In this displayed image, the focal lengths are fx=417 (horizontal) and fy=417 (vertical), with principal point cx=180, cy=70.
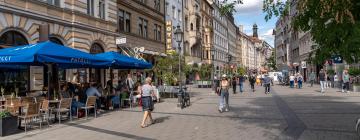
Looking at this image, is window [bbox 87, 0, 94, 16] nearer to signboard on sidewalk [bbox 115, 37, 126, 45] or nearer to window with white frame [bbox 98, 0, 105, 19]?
window with white frame [bbox 98, 0, 105, 19]

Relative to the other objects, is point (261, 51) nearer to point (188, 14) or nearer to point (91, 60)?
point (188, 14)

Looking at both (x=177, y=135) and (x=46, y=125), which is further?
(x=46, y=125)

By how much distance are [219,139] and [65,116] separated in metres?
7.63

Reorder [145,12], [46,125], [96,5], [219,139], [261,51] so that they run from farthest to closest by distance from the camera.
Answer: [261,51] < [145,12] < [96,5] < [46,125] < [219,139]

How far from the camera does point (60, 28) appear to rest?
70.3 feet

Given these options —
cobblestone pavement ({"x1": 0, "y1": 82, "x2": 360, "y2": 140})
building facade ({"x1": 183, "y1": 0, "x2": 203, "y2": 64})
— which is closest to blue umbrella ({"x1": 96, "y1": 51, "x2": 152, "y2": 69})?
cobblestone pavement ({"x1": 0, "y1": 82, "x2": 360, "y2": 140})

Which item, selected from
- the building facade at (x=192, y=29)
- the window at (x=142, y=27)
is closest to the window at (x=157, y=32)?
the window at (x=142, y=27)

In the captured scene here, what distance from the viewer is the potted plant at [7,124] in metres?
10.8

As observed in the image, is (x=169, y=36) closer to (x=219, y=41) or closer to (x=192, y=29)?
(x=192, y=29)

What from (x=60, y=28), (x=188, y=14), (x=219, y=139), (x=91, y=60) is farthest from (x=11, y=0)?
(x=188, y=14)

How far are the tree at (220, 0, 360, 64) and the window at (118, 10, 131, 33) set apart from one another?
2162 centimetres

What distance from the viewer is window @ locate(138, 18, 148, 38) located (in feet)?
112

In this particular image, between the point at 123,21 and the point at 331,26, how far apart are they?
23681 mm

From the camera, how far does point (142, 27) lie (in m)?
34.7
